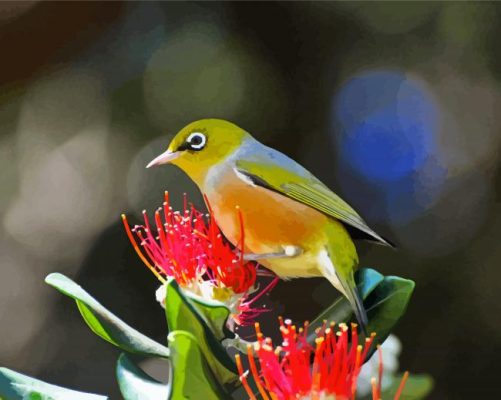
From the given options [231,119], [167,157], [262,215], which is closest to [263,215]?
[262,215]

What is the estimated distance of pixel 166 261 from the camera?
637mm

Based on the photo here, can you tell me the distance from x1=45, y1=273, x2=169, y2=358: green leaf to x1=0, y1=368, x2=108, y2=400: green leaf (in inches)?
2.0

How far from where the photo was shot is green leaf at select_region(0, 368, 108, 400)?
23.4 inches

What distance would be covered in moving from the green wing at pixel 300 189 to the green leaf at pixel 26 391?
0.24 m

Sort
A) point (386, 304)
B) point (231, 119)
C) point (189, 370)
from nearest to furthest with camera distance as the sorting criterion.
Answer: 1. point (189, 370)
2. point (386, 304)
3. point (231, 119)

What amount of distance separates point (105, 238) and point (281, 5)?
788 millimetres

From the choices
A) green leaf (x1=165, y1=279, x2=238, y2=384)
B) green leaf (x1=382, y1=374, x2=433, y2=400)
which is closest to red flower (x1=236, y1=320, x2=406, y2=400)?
green leaf (x1=165, y1=279, x2=238, y2=384)

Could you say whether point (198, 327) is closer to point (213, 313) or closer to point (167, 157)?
point (213, 313)

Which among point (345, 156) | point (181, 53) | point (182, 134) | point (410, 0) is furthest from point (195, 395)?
point (410, 0)

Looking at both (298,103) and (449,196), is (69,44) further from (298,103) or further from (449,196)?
(449,196)

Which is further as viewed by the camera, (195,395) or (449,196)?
(449,196)

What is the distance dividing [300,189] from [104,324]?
0.22m

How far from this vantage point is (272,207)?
27.0 inches

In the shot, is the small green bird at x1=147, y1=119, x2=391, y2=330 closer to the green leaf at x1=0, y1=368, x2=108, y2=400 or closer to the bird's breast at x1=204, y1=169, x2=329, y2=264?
the bird's breast at x1=204, y1=169, x2=329, y2=264
